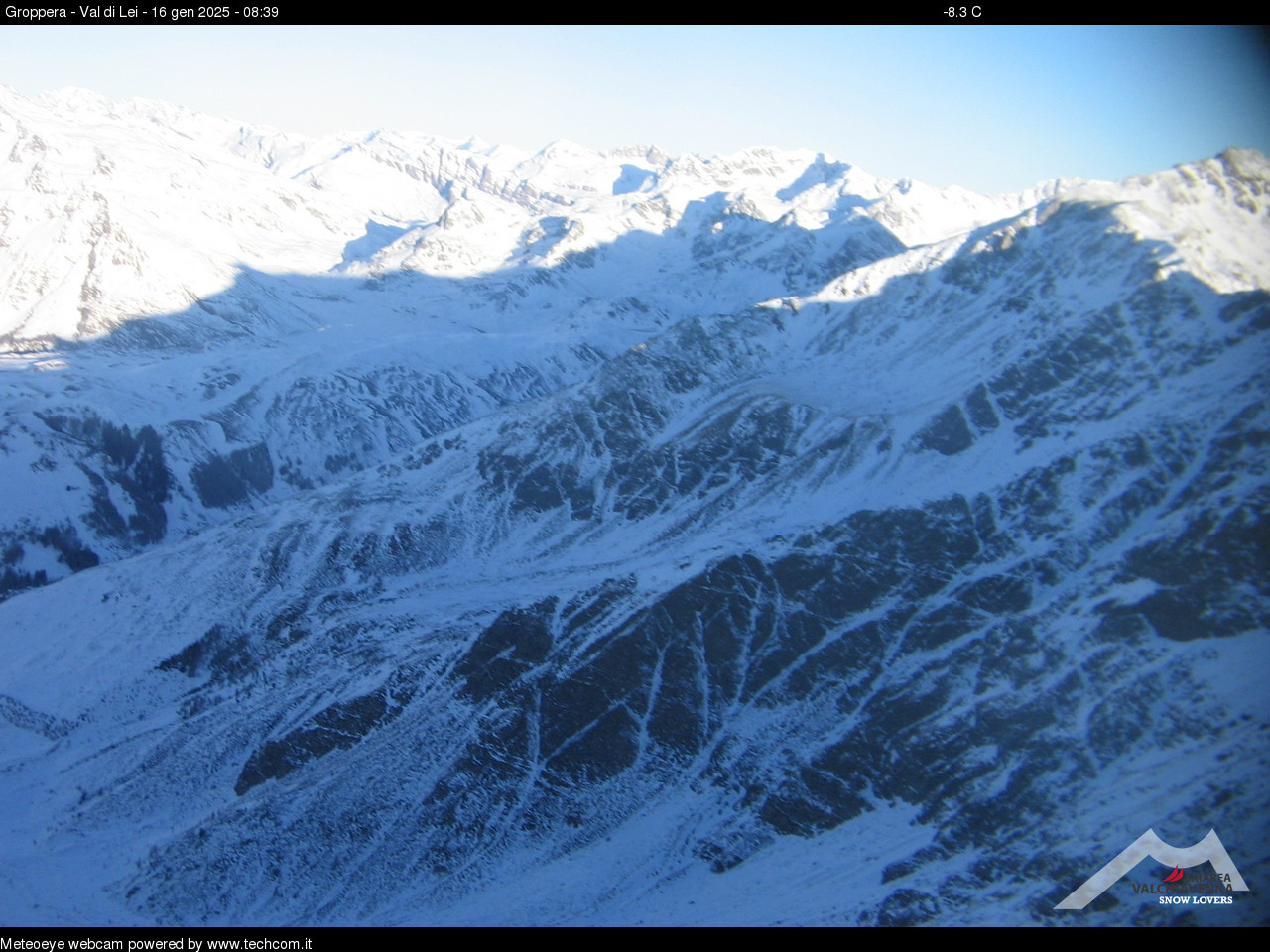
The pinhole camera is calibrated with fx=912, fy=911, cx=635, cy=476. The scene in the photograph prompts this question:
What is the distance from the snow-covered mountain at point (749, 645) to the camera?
248ft

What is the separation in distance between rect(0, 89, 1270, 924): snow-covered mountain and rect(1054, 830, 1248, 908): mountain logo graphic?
111 centimetres

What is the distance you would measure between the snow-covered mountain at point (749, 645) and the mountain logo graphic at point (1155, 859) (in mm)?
1111

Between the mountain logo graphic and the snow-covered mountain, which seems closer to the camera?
the mountain logo graphic

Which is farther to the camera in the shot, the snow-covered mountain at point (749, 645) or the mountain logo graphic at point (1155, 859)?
the snow-covered mountain at point (749, 645)

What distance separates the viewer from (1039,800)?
2896 inches

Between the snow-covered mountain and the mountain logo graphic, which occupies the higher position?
the snow-covered mountain

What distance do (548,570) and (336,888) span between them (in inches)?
1732

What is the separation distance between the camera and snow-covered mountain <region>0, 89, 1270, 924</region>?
248 ft

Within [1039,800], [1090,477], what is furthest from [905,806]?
[1090,477]

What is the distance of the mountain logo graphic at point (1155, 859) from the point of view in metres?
62.2

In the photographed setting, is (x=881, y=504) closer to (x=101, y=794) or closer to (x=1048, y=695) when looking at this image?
(x=1048, y=695)

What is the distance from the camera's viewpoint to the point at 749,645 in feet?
310

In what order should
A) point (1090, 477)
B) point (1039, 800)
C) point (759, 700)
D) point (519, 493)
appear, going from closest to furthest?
point (1039, 800) < point (759, 700) < point (1090, 477) < point (519, 493)

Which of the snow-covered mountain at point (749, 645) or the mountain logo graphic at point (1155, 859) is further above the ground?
the snow-covered mountain at point (749, 645)
